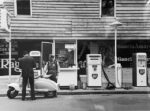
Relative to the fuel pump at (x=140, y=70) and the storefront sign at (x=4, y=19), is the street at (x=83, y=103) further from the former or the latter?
the storefront sign at (x=4, y=19)

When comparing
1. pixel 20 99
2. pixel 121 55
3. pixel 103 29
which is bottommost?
pixel 20 99

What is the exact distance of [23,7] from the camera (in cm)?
2223

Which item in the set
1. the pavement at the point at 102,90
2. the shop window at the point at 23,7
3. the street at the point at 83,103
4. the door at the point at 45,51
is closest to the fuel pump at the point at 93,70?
the pavement at the point at 102,90

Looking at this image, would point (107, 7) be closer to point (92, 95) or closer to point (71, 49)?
point (71, 49)

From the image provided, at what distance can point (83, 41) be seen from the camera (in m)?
22.5

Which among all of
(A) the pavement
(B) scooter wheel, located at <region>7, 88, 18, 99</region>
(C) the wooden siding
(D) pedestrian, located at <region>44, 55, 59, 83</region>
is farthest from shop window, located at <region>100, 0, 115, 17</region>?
(B) scooter wheel, located at <region>7, 88, 18, 99</region>

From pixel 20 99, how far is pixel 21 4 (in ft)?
27.7

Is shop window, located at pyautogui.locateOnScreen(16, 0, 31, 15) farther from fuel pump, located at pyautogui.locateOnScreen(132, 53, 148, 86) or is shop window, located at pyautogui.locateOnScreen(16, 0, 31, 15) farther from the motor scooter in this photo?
the motor scooter

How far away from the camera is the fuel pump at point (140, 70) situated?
18.4m

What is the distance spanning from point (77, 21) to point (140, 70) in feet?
17.6

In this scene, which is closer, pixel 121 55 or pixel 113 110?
pixel 113 110

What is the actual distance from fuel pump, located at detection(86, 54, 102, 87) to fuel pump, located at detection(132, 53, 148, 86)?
1756 mm

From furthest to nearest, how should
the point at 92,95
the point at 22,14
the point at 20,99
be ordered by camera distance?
the point at 22,14 → the point at 92,95 → the point at 20,99

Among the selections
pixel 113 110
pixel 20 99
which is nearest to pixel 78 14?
pixel 20 99
